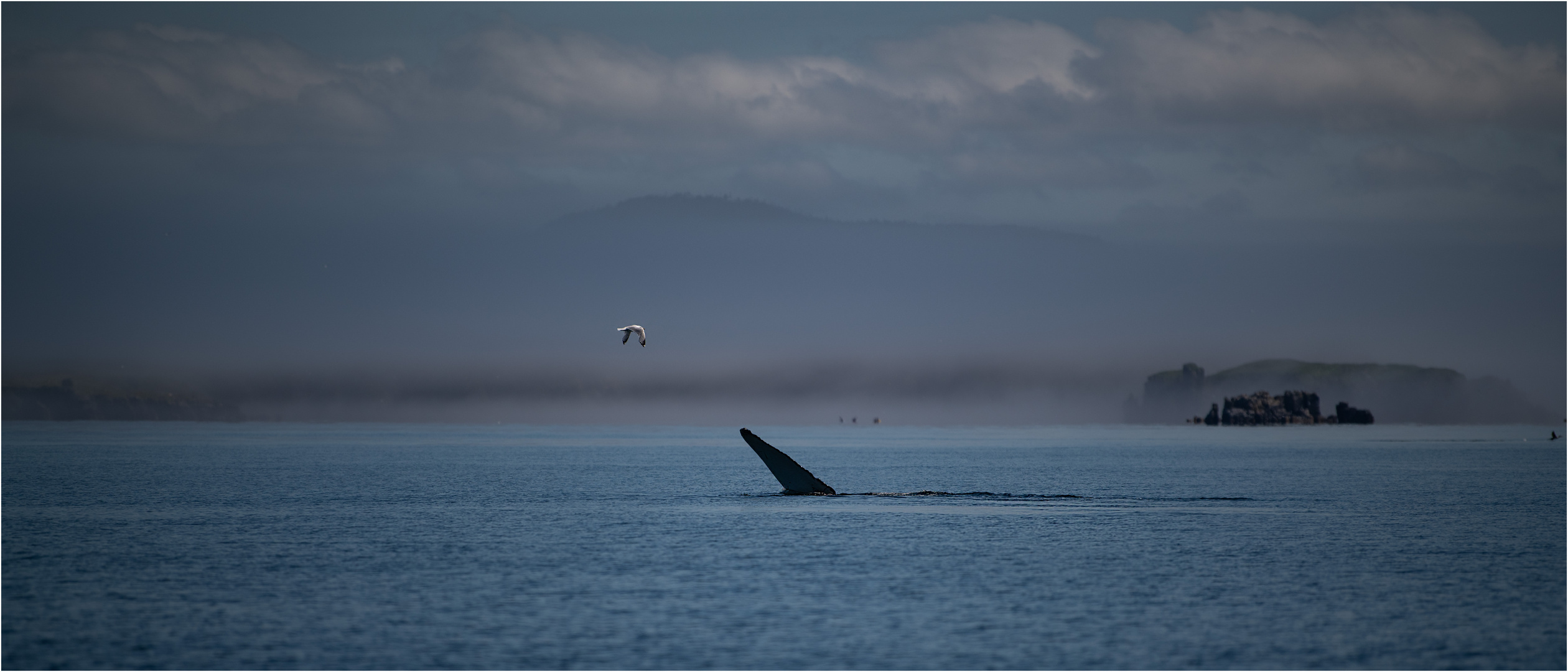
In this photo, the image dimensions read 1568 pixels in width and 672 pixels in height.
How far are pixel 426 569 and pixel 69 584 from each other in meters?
13.0

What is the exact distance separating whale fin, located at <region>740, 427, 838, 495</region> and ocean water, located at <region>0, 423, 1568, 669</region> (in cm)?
363

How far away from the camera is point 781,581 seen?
50.4 metres

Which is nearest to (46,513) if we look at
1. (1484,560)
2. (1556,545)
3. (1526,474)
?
(1484,560)

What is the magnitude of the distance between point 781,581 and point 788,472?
49.6 meters

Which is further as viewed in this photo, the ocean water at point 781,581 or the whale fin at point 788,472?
the whale fin at point 788,472

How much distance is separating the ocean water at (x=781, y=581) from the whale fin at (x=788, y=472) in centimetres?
363

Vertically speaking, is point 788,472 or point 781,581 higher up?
point 788,472

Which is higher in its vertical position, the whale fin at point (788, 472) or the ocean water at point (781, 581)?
the whale fin at point (788, 472)

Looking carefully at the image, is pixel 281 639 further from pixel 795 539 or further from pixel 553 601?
pixel 795 539

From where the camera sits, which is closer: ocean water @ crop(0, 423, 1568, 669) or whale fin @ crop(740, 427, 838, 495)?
ocean water @ crop(0, 423, 1568, 669)

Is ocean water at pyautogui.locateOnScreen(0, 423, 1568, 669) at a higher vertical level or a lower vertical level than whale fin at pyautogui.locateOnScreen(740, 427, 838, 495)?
lower

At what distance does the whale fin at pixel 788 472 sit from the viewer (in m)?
99.2

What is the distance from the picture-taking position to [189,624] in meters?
41.1

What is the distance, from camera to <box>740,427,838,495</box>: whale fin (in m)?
99.2
